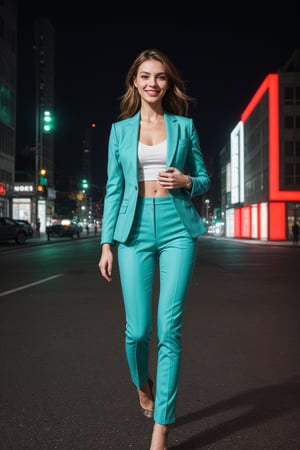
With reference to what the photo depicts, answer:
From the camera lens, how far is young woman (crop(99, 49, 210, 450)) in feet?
10.2

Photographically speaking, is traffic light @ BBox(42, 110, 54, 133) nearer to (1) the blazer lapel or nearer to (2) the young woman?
(2) the young woman

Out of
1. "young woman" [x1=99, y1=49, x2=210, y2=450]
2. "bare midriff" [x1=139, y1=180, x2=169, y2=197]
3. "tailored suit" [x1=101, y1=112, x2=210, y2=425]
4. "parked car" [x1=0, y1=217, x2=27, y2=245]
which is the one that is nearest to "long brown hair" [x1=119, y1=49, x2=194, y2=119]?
"young woman" [x1=99, y1=49, x2=210, y2=450]

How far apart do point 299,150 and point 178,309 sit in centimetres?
4717

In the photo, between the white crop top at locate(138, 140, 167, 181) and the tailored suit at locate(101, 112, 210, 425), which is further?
the white crop top at locate(138, 140, 167, 181)

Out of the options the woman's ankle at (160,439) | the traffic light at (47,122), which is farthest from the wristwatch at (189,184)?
the traffic light at (47,122)

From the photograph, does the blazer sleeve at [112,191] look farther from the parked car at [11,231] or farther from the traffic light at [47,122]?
the parked car at [11,231]

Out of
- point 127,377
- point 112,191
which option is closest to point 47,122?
point 127,377

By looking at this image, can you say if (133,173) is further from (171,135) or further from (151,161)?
(171,135)

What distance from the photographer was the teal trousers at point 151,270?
10.3 ft

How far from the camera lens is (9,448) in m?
3.02

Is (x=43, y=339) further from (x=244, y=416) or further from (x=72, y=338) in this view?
(x=244, y=416)

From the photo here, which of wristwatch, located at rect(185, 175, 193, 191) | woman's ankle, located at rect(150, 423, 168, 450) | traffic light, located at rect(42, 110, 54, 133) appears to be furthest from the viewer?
traffic light, located at rect(42, 110, 54, 133)

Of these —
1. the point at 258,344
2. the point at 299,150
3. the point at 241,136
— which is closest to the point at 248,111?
the point at 241,136

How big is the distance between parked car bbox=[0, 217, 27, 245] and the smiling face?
1208 inches
